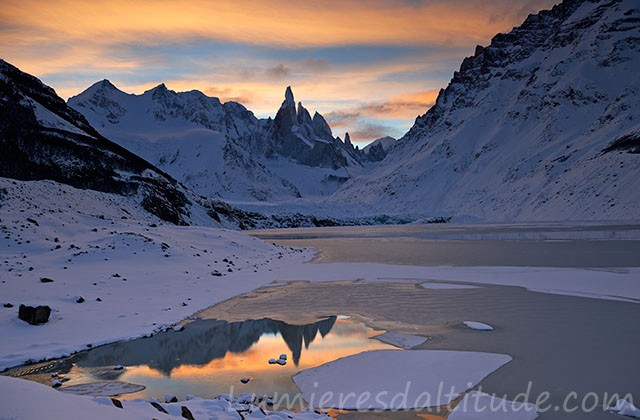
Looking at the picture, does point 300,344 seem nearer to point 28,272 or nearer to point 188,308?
point 188,308

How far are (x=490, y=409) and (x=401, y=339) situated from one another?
4830mm

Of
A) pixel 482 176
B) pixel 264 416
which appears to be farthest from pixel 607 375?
pixel 482 176

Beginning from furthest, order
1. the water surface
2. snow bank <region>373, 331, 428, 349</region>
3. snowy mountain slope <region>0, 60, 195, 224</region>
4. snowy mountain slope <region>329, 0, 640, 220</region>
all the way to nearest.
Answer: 1. snowy mountain slope <region>329, 0, 640, 220</region>
2. snowy mountain slope <region>0, 60, 195, 224</region>
3. snow bank <region>373, 331, 428, 349</region>
4. the water surface

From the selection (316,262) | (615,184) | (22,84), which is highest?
(22,84)

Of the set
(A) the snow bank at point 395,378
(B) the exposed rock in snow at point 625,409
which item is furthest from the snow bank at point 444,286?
(B) the exposed rock in snow at point 625,409

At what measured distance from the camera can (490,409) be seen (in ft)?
26.4

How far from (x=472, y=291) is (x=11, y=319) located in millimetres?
17604

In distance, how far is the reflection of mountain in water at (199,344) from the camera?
11.5 m

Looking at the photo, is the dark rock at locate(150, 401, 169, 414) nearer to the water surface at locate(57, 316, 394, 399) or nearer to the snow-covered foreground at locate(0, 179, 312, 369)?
the water surface at locate(57, 316, 394, 399)

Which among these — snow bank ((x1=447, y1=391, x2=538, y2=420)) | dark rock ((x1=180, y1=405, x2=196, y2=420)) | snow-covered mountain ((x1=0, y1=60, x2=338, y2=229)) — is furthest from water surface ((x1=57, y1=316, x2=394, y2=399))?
snow-covered mountain ((x1=0, y1=60, x2=338, y2=229))

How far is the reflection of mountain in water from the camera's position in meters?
11.5

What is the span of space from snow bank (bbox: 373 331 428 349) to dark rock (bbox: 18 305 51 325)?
10.3m

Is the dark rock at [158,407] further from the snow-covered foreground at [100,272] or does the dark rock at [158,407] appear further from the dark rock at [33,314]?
the dark rock at [33,314]

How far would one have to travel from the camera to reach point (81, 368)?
10.8m
